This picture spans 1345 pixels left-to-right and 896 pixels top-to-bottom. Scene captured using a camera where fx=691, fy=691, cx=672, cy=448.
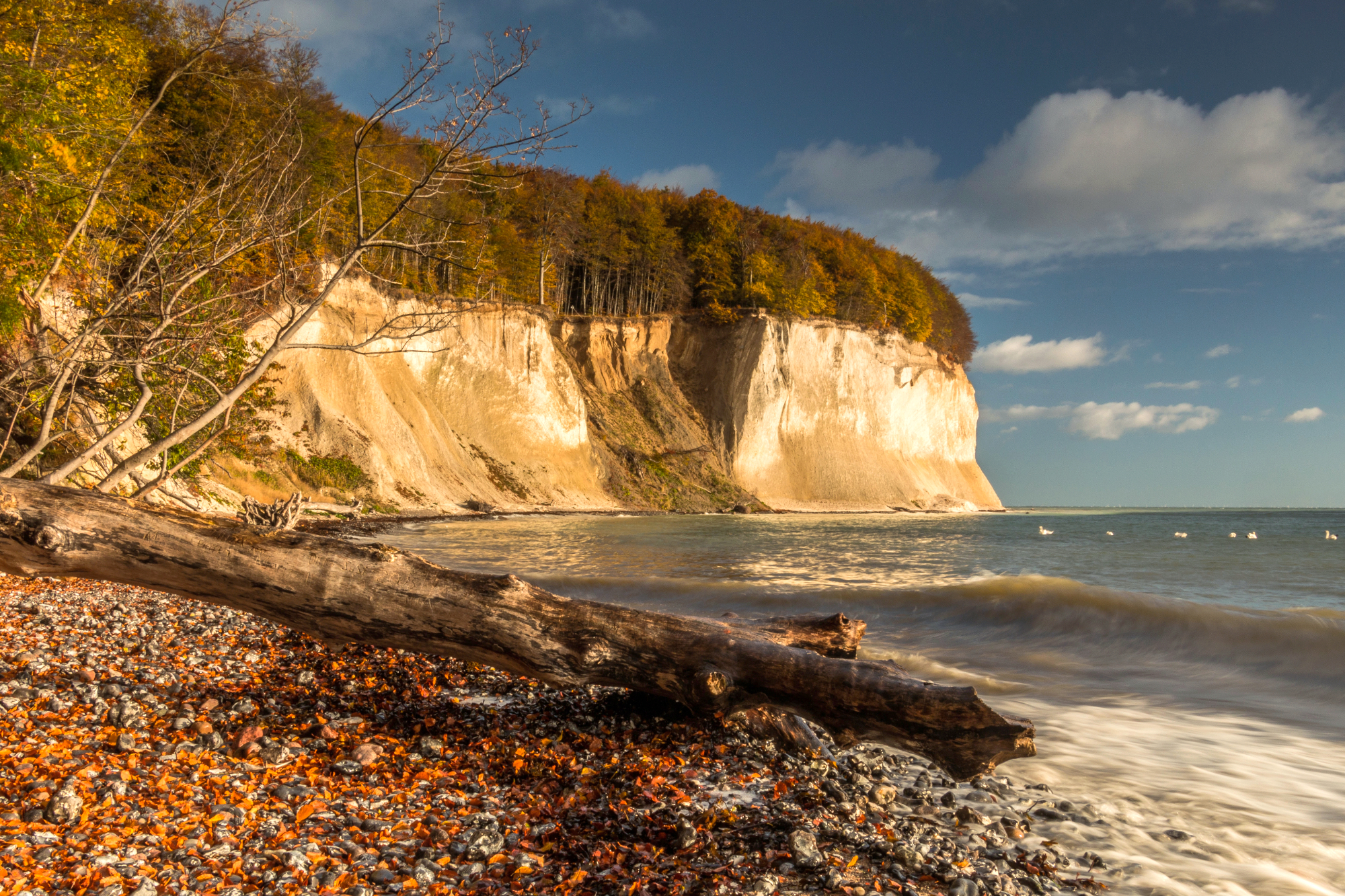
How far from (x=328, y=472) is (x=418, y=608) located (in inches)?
924

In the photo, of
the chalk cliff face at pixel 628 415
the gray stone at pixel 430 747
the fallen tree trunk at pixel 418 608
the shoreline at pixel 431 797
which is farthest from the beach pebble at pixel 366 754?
the chalk cliff face at pixel 628 415

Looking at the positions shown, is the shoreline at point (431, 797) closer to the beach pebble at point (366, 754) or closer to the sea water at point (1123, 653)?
the beach pebble at point (366, 754)

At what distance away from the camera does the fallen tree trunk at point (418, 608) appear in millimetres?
3709

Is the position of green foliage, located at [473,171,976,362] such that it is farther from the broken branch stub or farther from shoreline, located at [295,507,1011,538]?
the broken branch stub

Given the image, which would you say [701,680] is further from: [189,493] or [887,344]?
[887,344]

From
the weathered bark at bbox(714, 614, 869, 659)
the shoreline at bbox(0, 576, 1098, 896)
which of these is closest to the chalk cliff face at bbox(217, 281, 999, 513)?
the shoreline at bbox(0, 576, 1098, 896)

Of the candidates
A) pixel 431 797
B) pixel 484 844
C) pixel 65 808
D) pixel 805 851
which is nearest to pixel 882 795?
pixel 805 851

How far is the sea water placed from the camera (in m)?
3.32

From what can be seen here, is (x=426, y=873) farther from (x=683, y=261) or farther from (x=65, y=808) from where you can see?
(x=683, y=261)

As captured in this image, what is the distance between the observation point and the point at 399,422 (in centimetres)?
2916

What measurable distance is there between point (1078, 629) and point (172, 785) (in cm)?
934

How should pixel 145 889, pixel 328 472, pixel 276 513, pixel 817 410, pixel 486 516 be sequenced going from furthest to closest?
pixel 817 410
pixel 486 516
pixel 328 472
pixel 276 513
pixel 145 889

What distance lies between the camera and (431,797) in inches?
121

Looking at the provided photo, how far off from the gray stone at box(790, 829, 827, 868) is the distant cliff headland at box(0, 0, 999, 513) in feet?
11.0
